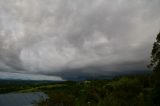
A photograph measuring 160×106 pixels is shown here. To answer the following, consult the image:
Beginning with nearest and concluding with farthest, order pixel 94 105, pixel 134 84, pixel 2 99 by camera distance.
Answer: pixel 94 105 < pixel 2 99 < pixel 134 84

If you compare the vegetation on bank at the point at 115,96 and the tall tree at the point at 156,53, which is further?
the tall tree at the point at 156,53

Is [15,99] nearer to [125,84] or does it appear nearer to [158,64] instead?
[125,84]

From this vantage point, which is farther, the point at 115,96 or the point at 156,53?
the point at 156,53

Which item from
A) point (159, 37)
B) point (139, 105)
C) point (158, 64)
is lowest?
point (139, 105)

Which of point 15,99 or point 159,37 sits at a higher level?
point 159,37

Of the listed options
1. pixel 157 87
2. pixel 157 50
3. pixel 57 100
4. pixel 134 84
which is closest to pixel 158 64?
pixel 157 50

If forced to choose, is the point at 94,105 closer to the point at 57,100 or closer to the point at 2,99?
the point at 57,100

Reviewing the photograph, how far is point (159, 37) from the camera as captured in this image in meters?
41.9

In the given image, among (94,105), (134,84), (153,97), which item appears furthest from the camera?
(134,84)

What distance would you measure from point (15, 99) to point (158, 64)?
2239 centimetres

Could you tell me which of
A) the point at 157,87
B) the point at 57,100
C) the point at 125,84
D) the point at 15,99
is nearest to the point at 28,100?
the point at 15,99

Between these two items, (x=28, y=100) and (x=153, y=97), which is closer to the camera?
(x=153, y=97)

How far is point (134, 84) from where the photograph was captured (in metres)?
48.2

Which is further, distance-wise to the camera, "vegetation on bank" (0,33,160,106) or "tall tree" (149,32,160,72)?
"tall tree" (149,32,160,72)
